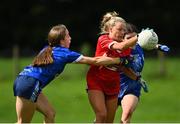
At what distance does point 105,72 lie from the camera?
10.8 meters

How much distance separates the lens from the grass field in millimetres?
19906

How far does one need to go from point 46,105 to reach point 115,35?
138 cm

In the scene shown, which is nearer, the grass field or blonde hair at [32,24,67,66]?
blonde hair at [32,24,67,66]

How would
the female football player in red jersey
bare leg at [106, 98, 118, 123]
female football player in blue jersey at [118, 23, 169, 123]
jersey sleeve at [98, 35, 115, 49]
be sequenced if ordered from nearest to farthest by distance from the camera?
jersey sleeve at [98, 35, 115, 49]
the female football player in red jersey
bare leg at [106, 98, 118, 123]
female football player in blue jersey at [118, 23, 169, 123]

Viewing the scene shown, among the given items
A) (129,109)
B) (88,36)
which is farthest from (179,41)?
(129,109)

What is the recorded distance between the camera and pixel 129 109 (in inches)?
462

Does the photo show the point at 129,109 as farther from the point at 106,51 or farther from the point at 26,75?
the point at 26,75

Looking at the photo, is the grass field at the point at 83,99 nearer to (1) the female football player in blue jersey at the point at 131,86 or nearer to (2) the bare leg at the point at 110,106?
(1) the female football player in blue jersey at the point at 131,86

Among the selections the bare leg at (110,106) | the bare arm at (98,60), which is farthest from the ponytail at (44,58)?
the bare leg at (110,106)

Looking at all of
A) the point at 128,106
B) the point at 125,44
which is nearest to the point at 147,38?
the point at 125,44

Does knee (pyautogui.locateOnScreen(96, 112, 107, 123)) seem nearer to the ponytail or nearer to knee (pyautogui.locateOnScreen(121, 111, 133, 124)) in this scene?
knee (pyautogui.locateOnScreen(121, 111, 133, 124))

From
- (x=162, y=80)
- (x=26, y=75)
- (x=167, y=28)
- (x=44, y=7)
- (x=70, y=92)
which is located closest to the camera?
(x=26, y=75)

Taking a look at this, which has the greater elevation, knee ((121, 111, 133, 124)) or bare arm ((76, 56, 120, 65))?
bare arm ((76, 56, 120, 65))

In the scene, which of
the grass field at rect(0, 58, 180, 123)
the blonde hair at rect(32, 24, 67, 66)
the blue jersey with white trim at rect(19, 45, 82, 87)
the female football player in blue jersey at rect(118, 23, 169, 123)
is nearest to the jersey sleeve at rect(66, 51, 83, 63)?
the blue jersey with white trim at rect(19, 45, 82, 87)
